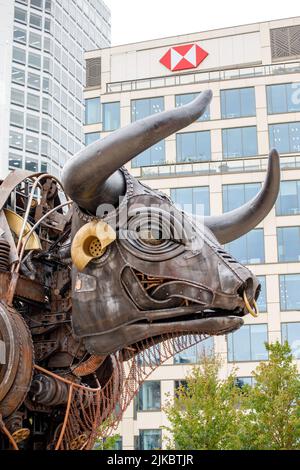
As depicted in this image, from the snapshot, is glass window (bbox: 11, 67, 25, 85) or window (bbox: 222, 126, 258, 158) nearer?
window (bbox: 222, 126, 258, 158)

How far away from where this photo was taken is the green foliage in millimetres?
23152

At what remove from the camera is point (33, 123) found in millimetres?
59562

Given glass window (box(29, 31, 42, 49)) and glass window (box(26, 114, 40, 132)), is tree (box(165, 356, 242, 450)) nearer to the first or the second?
glass window (box(26, 114, 40, 132))

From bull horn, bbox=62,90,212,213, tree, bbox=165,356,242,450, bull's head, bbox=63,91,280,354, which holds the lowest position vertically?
tree, bbox=165,356,242,450

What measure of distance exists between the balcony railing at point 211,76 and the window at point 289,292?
10.6 metres

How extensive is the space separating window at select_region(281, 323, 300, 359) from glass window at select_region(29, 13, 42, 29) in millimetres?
38221

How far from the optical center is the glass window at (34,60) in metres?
60.7

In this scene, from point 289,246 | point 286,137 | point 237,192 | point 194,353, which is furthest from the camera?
point 286,137

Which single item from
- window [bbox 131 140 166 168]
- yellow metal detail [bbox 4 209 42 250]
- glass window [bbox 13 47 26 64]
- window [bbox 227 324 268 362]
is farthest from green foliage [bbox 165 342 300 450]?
glass window [bbox 13 47 26 64]

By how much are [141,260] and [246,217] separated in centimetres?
125

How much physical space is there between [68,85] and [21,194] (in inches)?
2347

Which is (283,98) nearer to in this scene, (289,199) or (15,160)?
(289,199)

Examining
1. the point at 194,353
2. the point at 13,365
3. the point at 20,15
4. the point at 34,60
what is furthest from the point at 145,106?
the point at 13,365

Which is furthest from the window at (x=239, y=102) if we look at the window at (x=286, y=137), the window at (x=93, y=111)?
the window at (x=93, y=111)
